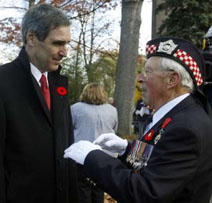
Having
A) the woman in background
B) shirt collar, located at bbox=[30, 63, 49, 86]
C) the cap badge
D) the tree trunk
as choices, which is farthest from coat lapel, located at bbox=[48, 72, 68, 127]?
the tree trunk

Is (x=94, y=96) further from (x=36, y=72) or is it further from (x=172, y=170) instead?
(x=172, y=170)

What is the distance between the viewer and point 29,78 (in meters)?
2.30

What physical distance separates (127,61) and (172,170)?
8.94 metres

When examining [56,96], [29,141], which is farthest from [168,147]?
[56,96]

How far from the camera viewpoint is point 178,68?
1927 millimetres

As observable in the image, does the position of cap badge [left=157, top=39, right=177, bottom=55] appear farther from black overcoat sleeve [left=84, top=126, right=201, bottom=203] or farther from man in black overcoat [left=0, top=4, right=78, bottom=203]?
man in black overcoat [left=0, top=4, right=78, bottom=203]

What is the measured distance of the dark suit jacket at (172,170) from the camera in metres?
1.66

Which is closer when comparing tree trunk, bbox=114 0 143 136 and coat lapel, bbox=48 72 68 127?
coat lapel, bbox=48 72 68 127

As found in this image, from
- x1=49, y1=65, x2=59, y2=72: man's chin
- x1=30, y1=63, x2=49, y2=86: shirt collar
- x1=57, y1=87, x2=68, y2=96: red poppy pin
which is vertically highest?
x1=49, y1=65, x2=59, y2=72: man's chin

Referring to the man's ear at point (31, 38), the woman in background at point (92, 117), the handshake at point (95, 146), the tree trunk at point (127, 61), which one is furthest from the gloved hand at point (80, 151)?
the tree trunk at point (127, 61)

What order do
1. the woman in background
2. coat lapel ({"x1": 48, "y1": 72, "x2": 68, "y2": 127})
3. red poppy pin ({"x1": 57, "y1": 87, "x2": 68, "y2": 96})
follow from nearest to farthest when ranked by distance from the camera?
coat lapel ({"x1": 48, "y1": 72, "x2": 68, "y2": 127}) → red poppy pin ({"x1": 57, "y1": 87, "x2": 68, "y2": 96}) → the woman in background

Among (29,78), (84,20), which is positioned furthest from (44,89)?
(84,20)

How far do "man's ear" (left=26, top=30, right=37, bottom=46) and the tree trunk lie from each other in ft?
26.8

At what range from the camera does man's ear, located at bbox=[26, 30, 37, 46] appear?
93.4 inches
